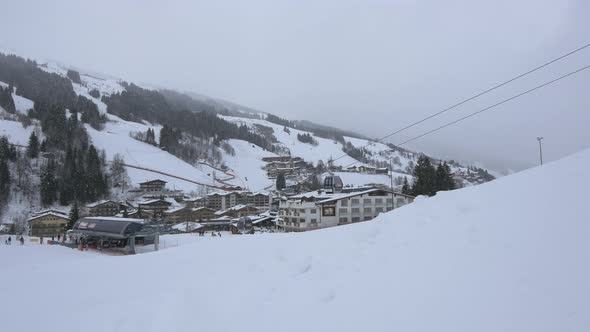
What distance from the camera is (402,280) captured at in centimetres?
517

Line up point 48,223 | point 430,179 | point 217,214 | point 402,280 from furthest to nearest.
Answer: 1. point 217,214
2. point 48,223
3. point 430,179
4. point 402,280

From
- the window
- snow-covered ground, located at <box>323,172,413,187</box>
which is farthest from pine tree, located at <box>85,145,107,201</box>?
snow-covered ground, located at <box>323,172,413,187</box>

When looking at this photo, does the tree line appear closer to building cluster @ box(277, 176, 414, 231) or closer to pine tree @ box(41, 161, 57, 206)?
building cluster @ box(277, 176, 414, 231)

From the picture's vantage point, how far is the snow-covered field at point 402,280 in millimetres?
4094

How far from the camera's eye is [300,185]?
113 meters

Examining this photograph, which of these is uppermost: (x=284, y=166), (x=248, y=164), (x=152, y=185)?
(x=248, y=164)

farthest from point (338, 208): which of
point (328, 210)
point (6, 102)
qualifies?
point (6, 102)

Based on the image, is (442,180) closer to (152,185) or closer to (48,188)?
(152,185)

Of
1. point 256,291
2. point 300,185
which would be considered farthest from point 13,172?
point 256,291

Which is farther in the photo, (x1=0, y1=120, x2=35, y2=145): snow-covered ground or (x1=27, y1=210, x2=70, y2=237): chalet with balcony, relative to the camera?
(x1=0, y1=120, x2=35, y2=145): snow-covered ground

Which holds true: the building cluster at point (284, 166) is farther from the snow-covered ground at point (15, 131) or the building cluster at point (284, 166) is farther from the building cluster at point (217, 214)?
the snow-covered ground at point (15, 131)

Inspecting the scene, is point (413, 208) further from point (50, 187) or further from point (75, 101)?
point (75, 101)

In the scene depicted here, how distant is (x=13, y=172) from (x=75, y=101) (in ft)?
281

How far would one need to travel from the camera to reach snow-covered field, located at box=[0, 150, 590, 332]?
4.09 m
